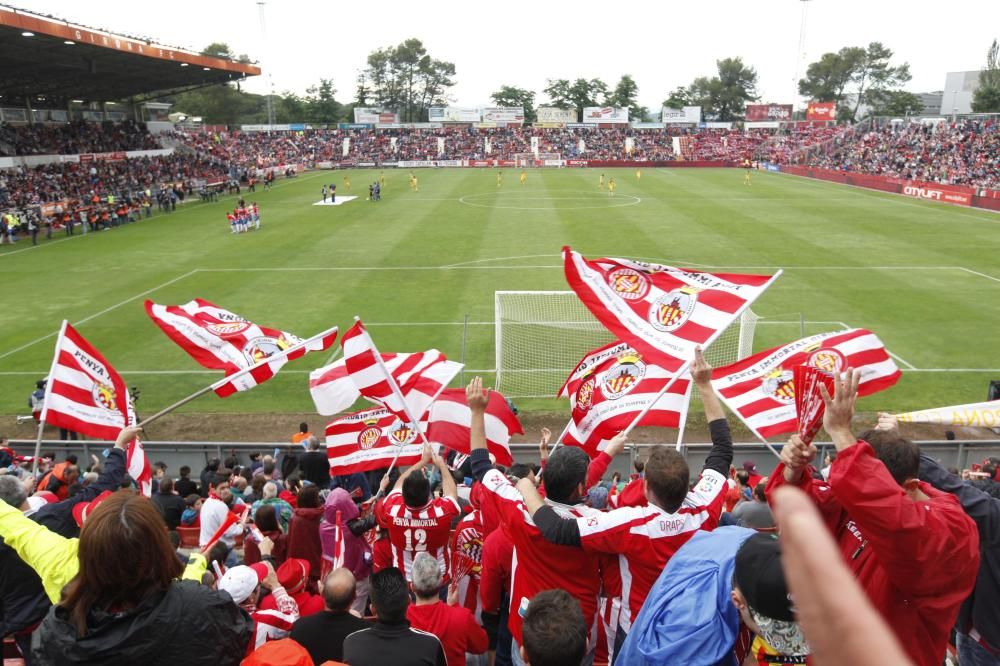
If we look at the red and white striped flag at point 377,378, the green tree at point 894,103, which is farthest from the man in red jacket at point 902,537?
the green tree at point 894,103

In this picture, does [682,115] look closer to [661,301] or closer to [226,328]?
[226,328]

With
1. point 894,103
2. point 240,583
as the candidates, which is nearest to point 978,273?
point 240,583

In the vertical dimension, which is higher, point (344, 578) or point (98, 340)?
point (344, 578)

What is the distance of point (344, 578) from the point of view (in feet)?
14.4

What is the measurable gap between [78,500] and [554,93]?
458 feet

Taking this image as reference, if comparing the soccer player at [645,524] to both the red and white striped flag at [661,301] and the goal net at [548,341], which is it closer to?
the red and white striped flag at [661,301]

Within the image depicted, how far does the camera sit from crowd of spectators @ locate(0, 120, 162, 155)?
4581 cm

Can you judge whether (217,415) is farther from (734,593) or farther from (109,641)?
(734,593)

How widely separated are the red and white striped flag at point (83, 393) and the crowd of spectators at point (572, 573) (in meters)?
2.19

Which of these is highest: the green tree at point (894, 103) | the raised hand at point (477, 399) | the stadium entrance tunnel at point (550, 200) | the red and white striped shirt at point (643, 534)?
the green tree at point (894, 103)

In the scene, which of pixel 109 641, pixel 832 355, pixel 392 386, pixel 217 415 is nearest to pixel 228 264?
pixel 217 415

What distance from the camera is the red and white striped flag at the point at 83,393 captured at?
8289 mm

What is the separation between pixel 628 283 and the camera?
316 inches

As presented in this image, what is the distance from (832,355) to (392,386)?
5214 mm
